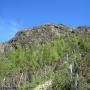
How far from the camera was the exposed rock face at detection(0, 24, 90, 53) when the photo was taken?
70.4m

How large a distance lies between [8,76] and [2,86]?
6.90ft

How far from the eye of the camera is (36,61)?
49.5 m

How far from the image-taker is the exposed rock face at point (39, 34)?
231 ft

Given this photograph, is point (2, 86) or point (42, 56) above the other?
point (42, 56)

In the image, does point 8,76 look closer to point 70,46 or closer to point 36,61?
point 36,61

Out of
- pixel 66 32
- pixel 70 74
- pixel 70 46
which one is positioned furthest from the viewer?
pixel 66 32

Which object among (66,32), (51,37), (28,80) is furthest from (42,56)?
(66,32)

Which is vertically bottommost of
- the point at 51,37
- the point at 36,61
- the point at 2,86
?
the point at 2,86

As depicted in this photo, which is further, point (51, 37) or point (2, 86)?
point (51, 37)

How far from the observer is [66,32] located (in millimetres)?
77688

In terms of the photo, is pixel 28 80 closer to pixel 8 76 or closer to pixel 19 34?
pixel 8 76

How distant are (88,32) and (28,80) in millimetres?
28941

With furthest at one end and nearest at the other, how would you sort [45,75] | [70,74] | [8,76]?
[8,76]
[45,75]
[70,74]

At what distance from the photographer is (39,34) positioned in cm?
7588
